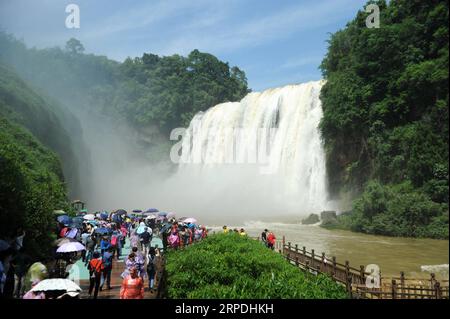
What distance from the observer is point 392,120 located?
31.9 metres

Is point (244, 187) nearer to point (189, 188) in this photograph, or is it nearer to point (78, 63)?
point (189, 188)

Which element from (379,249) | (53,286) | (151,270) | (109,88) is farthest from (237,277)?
(109,88)

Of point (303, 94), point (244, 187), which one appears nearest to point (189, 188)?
point (244, 187)

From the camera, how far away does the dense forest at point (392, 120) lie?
25.1 metres

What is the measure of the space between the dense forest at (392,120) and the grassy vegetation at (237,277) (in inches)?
548

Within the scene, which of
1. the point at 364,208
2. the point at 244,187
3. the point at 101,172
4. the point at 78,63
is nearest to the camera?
the point at 364,208

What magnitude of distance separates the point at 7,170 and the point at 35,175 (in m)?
6.32

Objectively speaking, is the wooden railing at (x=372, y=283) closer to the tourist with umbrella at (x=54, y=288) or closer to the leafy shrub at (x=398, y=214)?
the tourist with umbrella at (x=54, y=288)

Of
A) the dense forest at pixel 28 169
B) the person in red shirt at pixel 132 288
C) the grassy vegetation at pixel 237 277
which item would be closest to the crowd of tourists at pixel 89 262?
the person in red shirt at pixel 132 288

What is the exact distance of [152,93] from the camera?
248 ft

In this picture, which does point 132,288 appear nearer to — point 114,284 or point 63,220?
point 114,284

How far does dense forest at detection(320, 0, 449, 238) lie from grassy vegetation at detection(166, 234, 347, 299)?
13926mm

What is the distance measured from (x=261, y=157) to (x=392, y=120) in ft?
56.1

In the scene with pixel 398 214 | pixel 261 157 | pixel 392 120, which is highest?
pixel 392 120
